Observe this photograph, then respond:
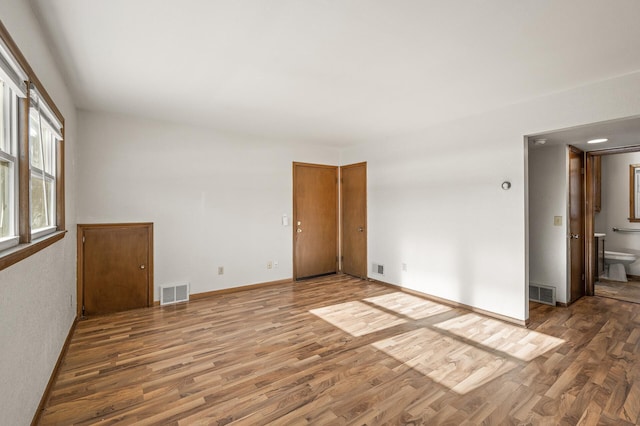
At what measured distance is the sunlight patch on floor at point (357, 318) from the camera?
131 inches

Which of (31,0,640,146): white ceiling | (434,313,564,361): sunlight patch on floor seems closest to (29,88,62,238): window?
(31,0,640,146): white ceiling

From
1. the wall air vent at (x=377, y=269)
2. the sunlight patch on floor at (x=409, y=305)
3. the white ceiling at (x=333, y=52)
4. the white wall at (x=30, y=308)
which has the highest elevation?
the white ceiling at (x=333, y=52)

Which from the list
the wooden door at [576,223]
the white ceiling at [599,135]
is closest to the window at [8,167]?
the white ceiling at [599,135]

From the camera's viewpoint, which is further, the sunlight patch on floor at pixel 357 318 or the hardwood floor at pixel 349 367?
the sunlight patch on floor at pixel 357 318

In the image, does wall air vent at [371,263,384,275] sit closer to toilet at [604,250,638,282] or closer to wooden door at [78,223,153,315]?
wooden door at [78,223,153,315]

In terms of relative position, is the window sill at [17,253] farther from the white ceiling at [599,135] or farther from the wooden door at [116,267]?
the white ceiling at [599,135]

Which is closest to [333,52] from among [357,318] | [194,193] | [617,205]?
[357,318]

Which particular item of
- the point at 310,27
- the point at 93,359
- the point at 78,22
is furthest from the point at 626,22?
the point at 93,359

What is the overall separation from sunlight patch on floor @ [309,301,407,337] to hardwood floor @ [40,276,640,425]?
0.07 feet

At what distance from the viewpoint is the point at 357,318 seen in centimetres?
363

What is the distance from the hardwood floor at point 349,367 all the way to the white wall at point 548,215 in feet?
1.59

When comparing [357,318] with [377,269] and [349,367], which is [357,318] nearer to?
[349,367]

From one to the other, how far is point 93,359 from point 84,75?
2.52m

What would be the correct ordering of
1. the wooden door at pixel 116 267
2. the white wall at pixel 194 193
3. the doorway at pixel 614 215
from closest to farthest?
the wooden door at pixel 116 267
the white wall at pixel 194 193
the doorway at pixel 614 215
